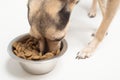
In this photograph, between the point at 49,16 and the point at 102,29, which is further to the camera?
the point at 102,29

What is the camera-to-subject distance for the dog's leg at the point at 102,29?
1.27m

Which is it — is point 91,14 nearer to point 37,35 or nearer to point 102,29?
point 102,29

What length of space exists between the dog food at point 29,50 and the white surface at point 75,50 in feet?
0.38

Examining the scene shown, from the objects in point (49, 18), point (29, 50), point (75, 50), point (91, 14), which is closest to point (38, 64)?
point (29, 50)

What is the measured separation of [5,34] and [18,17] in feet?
0.70

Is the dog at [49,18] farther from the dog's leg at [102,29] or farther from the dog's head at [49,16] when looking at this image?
the dog's leg at [102,29]

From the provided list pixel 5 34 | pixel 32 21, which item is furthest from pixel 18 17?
pixel 32 21

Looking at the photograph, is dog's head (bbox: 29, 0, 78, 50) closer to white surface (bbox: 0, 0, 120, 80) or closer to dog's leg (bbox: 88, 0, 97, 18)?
white surface (bbox: 0, 0, 120, 80)

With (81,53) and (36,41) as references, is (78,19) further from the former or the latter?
(36,41)

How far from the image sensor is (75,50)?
1378mm

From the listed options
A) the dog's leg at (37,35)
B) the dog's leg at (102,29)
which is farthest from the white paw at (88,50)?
the dog's leg at (37,35)

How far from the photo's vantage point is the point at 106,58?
1.32 metres

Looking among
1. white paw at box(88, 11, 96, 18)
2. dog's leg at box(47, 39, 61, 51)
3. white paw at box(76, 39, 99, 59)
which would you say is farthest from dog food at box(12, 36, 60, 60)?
white paw at box(88, 11, 96, 18)

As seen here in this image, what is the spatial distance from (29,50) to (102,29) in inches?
16.2
